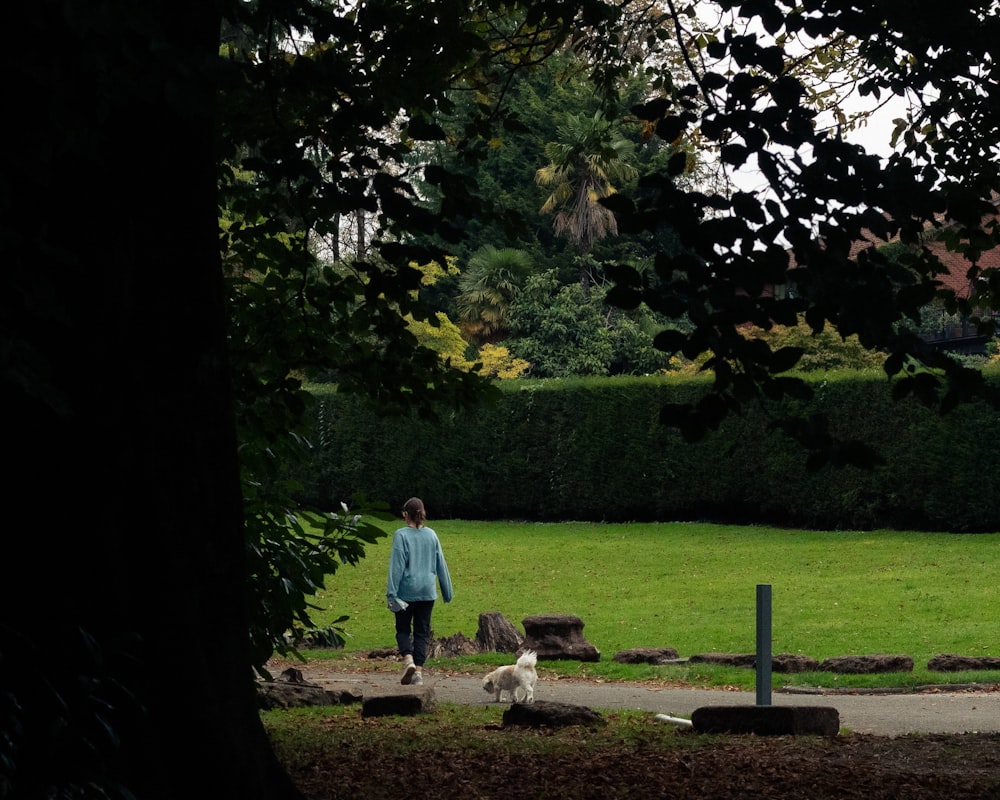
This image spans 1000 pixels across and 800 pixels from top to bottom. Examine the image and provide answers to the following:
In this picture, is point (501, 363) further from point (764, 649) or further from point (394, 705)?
point (764, 649)

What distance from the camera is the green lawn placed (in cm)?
1655

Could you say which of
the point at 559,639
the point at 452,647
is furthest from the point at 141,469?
the point at 452,647

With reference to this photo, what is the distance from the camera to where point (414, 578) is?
12398mm

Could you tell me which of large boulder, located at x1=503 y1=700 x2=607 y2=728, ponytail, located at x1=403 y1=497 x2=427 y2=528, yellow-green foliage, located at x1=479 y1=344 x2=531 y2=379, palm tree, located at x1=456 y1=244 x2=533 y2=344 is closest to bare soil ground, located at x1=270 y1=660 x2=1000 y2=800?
large boulder, located at x1=503 y1=700 x2=607 y2=728

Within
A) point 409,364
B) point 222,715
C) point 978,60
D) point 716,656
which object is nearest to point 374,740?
point 409,364

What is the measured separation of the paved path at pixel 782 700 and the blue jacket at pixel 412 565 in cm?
93

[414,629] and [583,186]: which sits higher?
[583,186]

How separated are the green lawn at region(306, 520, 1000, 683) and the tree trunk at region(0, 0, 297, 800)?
371 inches

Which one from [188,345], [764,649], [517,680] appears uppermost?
[188,345]

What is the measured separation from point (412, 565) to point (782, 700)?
3.56 meters

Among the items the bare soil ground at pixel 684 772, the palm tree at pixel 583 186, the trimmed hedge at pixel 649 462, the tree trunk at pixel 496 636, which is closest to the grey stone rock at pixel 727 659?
the tree trunk at pixel 496 636

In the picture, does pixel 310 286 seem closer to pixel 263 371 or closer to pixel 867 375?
pixel 263 371

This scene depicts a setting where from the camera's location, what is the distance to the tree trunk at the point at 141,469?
406 cm

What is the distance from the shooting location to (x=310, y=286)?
703 centimetres
